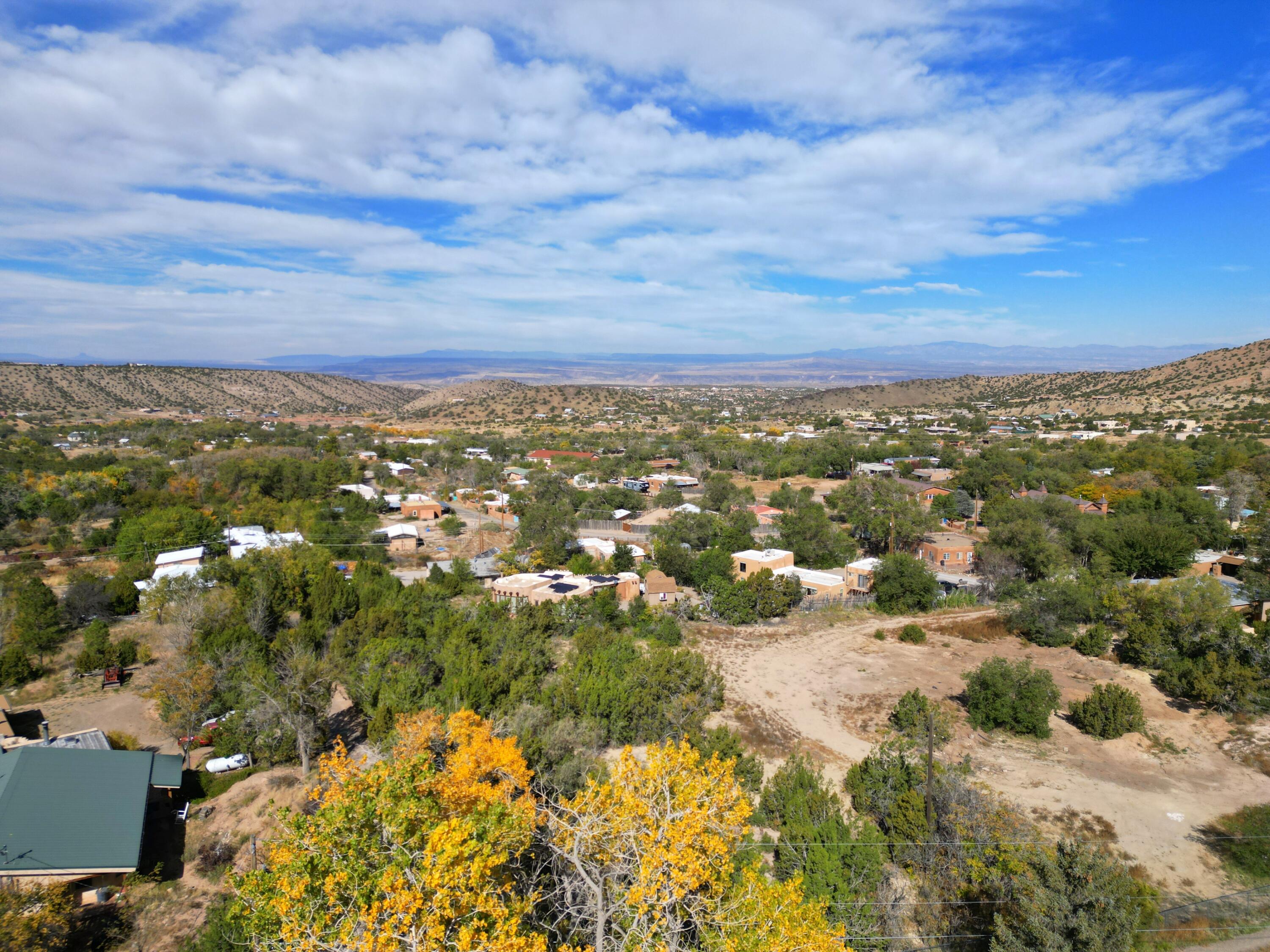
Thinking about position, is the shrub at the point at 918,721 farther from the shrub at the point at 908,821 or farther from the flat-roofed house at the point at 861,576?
the flat-roofed house at the point at 861,576

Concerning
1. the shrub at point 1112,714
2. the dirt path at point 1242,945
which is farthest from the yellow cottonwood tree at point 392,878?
the shrub at point 1112,714

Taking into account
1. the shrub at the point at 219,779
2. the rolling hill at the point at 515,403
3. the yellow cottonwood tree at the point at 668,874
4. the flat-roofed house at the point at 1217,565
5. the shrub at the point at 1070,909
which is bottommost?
the shrub at the point at 219,779

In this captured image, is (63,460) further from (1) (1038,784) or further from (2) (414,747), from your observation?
(1) (1038,784)

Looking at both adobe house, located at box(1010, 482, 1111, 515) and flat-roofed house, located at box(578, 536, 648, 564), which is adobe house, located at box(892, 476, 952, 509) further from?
flat-roofed house, located at box(578, 536, 648, 564)

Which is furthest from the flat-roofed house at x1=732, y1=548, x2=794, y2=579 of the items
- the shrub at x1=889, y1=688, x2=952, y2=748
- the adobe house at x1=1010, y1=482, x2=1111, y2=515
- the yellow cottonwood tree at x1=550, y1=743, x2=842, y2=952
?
the yellow cottonwood tree at x1=550, y1=743, x2=842, y2=952

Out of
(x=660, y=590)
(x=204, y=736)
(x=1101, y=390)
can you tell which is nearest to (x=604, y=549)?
(x=660, y=590)

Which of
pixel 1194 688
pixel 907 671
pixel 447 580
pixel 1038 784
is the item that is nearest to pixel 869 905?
pixel 1038 784
